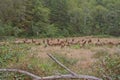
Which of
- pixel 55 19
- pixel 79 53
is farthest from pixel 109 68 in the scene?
pixel 55 19

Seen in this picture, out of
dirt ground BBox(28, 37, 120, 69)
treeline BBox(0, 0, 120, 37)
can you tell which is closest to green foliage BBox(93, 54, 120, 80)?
dirt ground BBox(28, 37, 120, 69)

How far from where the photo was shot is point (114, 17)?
42500 millimetres

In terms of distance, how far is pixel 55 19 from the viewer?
39.9 m

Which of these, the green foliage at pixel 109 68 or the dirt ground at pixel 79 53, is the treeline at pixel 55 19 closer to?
the dirt ground at pixel 79 53

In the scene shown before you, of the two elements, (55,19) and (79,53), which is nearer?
(79,53)

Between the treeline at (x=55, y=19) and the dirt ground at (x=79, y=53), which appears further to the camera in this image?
the treeline at (x=55, y=19)

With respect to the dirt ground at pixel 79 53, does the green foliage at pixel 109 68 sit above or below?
above

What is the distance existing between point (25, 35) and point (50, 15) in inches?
243

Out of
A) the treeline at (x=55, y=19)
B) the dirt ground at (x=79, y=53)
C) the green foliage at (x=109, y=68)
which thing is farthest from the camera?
the treeline at (x=55, y=19)

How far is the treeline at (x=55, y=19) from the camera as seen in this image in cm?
3281

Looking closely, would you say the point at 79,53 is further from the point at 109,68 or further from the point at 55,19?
the point at 55,19

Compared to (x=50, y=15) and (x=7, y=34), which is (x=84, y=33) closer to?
(x=50, y=15)

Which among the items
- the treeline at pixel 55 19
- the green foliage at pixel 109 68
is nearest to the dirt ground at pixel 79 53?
the green foliage at pixel 109 68

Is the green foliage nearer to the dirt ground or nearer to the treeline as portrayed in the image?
the dirt ground
